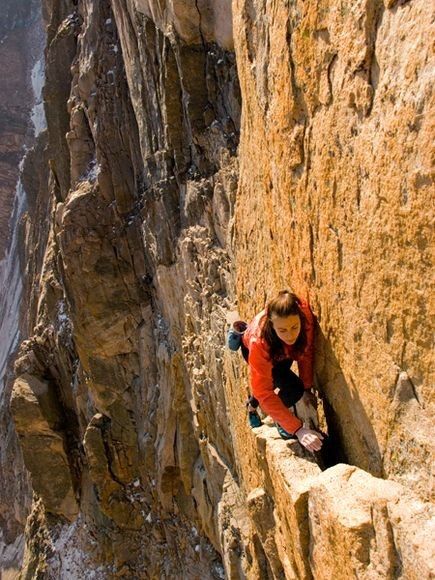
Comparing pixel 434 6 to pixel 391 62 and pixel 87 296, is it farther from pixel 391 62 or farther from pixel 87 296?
pixel 87 296

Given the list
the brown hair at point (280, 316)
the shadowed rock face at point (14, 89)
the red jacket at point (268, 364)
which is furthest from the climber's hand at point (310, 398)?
the shadowed rock face at point (14, 89)

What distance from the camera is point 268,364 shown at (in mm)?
3701

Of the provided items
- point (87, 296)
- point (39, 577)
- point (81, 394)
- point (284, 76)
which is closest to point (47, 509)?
point (39, 577)

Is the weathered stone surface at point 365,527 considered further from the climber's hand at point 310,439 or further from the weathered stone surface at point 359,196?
the climber's hand at point 310,439

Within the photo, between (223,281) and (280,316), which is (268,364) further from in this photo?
(223,281)

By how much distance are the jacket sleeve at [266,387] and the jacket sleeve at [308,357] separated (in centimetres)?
29

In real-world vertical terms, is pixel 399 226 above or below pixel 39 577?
above

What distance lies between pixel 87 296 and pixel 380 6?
12432 millimetres

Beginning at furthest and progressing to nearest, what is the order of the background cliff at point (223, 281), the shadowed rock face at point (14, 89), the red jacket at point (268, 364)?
the shadowed rock face at point (14, 89), the red jacket at point (268, 364), the background cliff at point (223, 281)

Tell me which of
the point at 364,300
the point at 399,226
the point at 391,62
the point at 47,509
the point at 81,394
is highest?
the point at 391,62

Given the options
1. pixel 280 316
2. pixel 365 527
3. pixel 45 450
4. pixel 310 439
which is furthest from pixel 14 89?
pixel 365 527

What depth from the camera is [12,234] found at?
3562 cm

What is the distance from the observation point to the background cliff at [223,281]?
2.61m

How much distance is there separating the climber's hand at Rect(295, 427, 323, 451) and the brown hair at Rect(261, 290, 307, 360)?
597 mm
